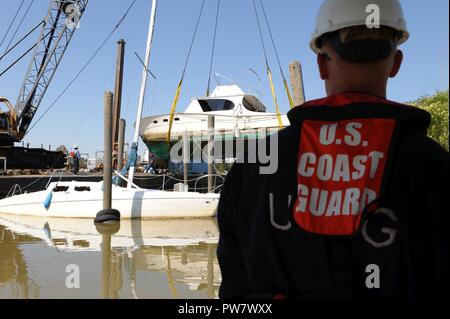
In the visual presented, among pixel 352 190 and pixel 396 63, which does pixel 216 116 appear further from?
pixel 352 190

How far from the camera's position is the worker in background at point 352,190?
3.25ft

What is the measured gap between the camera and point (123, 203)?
12.1 m

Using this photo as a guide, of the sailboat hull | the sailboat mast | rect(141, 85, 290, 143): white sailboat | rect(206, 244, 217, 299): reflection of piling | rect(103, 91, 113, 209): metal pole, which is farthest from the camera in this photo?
rect(141, 85, 290, 143): white sailboat

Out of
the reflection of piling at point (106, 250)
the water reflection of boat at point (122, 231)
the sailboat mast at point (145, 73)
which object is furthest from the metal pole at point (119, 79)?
the reflection of piling at point (106, 250)

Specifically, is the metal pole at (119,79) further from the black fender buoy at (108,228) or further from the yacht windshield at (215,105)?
the yacht windshield at (215,105)

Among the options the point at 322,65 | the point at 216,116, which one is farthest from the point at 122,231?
the point at 216,116

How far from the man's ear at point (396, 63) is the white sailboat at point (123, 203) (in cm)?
1114

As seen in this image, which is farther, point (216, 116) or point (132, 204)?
point (216, 116)

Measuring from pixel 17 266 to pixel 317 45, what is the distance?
6.82 m

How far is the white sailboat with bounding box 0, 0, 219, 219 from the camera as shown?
39.8 ft

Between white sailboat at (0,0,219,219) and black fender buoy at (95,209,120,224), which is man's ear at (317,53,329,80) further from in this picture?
white sailboat at (0,0,219,219)

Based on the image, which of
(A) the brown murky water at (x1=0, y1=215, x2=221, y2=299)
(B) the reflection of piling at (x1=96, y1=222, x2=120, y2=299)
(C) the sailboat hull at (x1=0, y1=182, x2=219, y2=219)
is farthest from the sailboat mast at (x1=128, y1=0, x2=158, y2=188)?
(A) the brown murky water at (x1=0, y1=215, x2=221, y2=299)

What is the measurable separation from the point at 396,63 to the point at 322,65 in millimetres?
200
